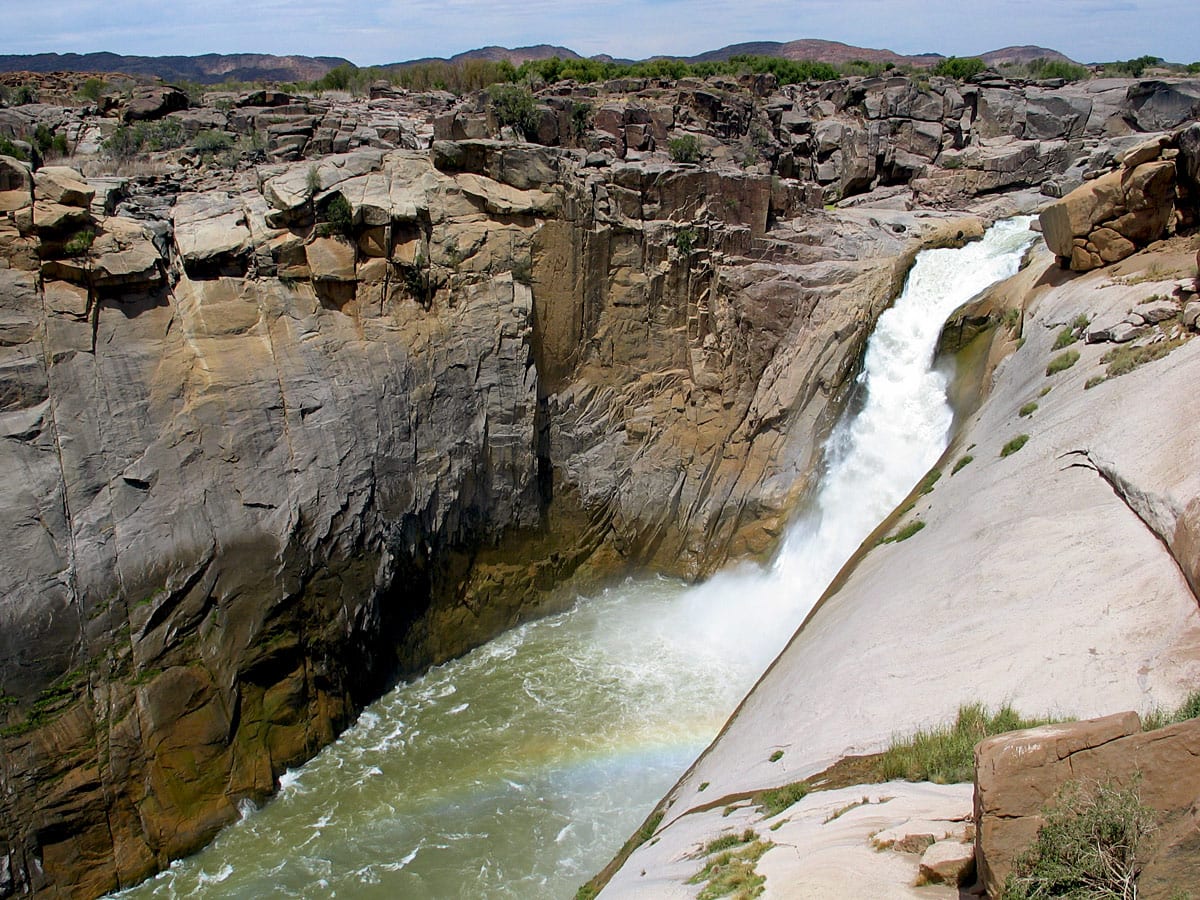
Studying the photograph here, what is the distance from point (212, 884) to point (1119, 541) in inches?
655

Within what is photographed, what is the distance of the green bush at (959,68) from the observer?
5217 centimetres

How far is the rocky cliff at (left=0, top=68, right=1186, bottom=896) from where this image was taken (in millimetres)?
16578

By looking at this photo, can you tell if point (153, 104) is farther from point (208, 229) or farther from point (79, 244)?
point (79, 244)

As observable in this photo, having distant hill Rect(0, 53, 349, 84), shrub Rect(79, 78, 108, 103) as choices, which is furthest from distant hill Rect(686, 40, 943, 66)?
shrub Rect(79, 78, 108, 103)

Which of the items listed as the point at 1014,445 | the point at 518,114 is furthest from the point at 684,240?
the point at 1014,445

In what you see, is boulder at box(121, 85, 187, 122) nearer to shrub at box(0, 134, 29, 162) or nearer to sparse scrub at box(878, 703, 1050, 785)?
shrub at box(0, 134, 29, 162)

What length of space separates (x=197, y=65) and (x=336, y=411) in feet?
376

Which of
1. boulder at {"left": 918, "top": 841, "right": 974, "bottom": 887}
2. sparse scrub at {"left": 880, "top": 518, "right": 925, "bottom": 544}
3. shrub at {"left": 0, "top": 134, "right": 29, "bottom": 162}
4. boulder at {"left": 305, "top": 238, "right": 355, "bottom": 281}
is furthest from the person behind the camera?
shrub at {"left": 0, "top": 134, "right": 29, "bottom": 162}

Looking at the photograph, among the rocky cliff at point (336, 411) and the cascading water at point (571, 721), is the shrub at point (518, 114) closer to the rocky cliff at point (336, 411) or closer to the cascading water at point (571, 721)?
the rocky cliff at point (336, 411)

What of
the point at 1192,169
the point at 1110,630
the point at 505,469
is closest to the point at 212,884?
the point at 505,469

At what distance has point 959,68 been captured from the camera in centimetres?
5322

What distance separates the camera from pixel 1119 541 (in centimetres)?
1202

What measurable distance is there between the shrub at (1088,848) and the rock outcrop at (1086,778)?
2.8 inches

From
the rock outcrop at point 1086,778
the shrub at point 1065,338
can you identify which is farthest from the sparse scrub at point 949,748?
the shrub at point 1065,338
